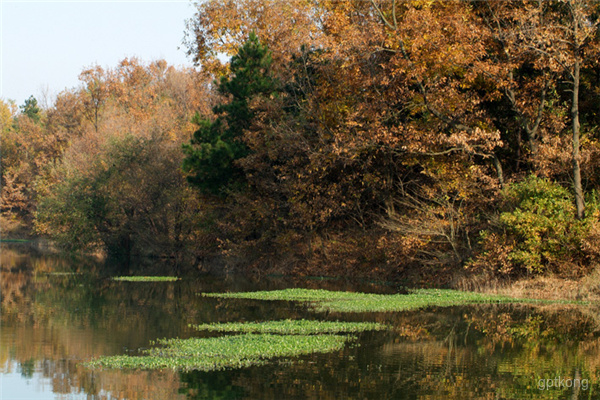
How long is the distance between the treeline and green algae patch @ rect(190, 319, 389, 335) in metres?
10.8

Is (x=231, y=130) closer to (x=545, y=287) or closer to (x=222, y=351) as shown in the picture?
(x=545, y=287)

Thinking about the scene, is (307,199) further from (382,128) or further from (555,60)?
(555,60)

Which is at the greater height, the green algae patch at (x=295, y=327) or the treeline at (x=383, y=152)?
the treeline at (x=383, y=152)

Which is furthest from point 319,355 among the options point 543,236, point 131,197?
point 131,197

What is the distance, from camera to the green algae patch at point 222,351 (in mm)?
16500

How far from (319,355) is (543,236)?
52.7ft

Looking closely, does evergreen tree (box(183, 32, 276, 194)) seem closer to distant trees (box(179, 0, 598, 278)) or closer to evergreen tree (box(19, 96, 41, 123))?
distant trees (box(179, 0, 598, 278))

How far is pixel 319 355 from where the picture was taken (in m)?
17.7

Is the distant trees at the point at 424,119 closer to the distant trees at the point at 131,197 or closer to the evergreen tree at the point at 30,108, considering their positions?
the distant trees at the point at 131,197

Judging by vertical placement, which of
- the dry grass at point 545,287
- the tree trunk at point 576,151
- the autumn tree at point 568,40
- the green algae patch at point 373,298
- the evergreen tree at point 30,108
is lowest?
Result: the green algae patch at point 373,298

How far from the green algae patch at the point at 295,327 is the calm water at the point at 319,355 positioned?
3.02 ft

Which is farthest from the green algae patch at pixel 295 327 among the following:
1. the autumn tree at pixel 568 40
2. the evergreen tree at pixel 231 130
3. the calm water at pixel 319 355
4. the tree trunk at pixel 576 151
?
the evergreen tree at pixel 231 130

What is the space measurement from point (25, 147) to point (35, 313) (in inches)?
2845

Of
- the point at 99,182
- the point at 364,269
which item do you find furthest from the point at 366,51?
the point at 99,182
